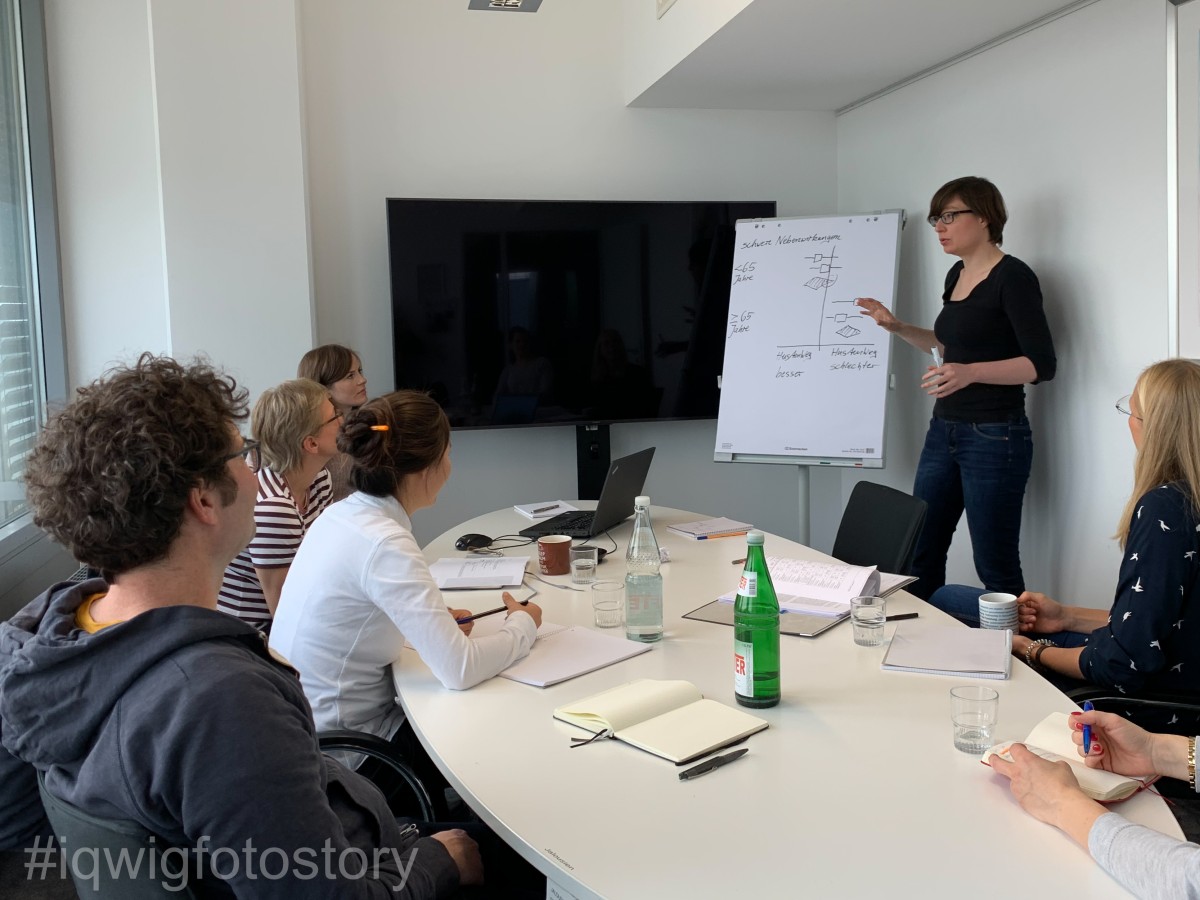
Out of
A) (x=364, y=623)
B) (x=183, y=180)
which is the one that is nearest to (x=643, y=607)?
(x=364, y=623)

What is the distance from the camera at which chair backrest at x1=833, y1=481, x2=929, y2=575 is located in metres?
2.80

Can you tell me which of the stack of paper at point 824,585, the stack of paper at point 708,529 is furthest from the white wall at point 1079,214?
the stack of paper at point 824,585

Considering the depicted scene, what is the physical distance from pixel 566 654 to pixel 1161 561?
115 cm

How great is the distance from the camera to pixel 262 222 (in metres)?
4.28

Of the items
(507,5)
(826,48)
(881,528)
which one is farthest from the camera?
(826,48)

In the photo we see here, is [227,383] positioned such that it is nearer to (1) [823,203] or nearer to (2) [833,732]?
(2) [833,732]

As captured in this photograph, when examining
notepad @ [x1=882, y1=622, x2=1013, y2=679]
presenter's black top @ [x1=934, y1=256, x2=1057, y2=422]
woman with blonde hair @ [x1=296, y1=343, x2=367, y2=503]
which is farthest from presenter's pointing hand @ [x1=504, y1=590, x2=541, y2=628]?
presenter's black top @ [x1=934, y1=256, x2=1057, y2=422]

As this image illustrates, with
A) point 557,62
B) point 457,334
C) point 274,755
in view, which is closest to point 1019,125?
point 557,62

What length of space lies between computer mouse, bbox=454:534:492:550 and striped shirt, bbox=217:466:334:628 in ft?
1.65

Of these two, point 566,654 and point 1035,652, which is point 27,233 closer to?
point 566,654

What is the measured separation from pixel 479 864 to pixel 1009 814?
0.80 meters

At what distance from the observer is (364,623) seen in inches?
78.1

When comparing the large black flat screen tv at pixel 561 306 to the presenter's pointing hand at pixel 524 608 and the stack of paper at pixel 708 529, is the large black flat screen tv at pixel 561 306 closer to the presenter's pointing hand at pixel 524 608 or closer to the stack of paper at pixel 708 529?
the stack of paper at pixel 708 529

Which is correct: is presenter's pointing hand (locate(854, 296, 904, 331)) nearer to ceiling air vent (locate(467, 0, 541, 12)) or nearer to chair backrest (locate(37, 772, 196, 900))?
ceiling air vent (locate(467, 0, 541, 12))
